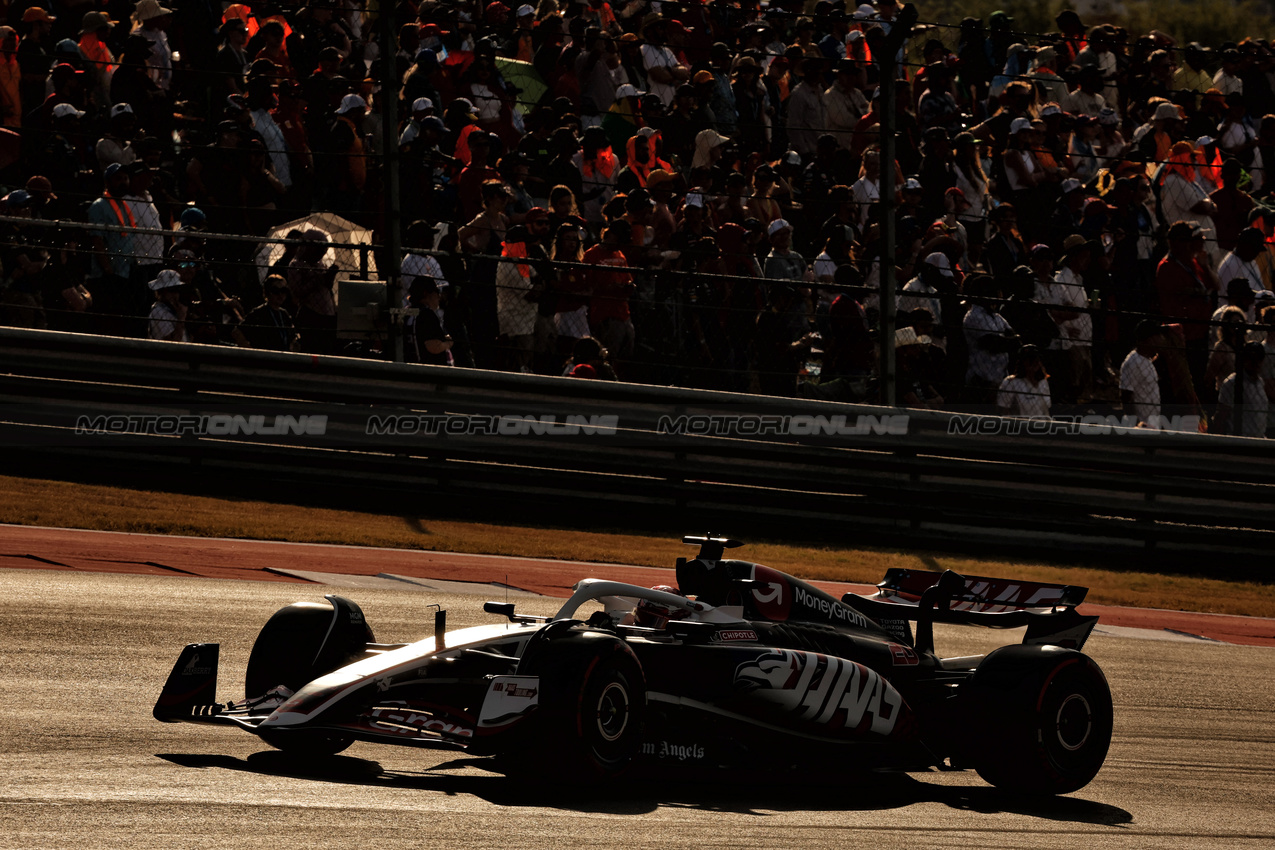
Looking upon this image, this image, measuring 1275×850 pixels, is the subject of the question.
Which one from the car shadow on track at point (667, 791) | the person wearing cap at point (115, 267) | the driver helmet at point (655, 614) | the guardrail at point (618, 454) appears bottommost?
the car shadow on track at point (667, 791)

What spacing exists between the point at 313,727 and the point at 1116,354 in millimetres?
8018

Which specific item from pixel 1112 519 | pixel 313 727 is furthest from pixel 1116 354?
pixel 313 727

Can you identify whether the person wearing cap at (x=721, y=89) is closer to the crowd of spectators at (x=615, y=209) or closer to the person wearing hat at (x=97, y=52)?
the crowd of spectators at (x=615, y=209)

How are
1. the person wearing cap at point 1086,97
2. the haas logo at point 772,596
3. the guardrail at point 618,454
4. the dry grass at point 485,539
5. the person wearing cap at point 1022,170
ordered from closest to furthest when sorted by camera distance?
the haas logo at point 772,596
the dry grass at point 485,539
the guardrail at point 618,454
the person wearing cap at point 1022,170
the person wearing cap at point 1086,97

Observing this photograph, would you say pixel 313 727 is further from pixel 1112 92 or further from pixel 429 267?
pixel 1112 92

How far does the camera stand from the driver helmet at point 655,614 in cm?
607

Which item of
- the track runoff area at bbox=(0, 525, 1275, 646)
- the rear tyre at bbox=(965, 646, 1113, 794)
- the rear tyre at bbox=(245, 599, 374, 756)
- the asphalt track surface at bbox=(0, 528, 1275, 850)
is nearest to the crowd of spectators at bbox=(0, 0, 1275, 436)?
the track runoff area at bbox=(0, 525, 1275, 646)

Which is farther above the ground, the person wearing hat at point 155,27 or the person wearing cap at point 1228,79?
the person wearing cap at point 1228,79

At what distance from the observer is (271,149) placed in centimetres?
1103

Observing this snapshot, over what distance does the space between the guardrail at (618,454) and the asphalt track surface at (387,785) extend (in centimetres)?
214

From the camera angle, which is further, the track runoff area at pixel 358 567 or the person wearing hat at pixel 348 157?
the person wearing hat at pixel 348 157

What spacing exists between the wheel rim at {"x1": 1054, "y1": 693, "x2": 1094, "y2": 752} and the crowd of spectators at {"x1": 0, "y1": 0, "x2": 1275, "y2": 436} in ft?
14.9
